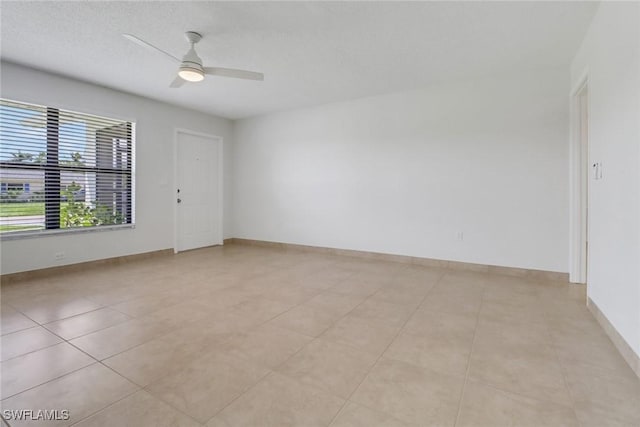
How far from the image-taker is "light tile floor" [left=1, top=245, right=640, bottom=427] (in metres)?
1.50

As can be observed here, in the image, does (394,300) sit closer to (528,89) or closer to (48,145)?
(528,89)

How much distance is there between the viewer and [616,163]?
214cm

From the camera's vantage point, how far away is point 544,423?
1.41 m

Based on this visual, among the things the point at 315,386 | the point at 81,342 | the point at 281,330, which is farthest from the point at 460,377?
the point at 81,342

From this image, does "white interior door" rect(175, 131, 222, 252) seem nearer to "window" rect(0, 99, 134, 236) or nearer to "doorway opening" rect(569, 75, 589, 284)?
"window" rect(0, 99, 134, 236)

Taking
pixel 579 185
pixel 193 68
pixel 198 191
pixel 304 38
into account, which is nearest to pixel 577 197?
pixel 579 185

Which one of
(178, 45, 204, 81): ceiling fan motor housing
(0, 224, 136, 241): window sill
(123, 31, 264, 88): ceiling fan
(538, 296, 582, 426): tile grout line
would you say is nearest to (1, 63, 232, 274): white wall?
(0, 224, 136, 241): window sill

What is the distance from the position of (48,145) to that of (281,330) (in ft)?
A: 13.0

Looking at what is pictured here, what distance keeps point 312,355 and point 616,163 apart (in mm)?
2508

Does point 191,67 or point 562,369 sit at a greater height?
point 191,67

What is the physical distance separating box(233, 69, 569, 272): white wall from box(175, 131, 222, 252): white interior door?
0.90m

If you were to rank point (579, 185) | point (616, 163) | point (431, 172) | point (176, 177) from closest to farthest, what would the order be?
point (616, 163)
point (579, 185)
point (431, 172)
point (176, 177)

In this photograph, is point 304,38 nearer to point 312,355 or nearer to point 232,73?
point 232,73

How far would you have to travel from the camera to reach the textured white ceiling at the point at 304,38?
8.34 ft
